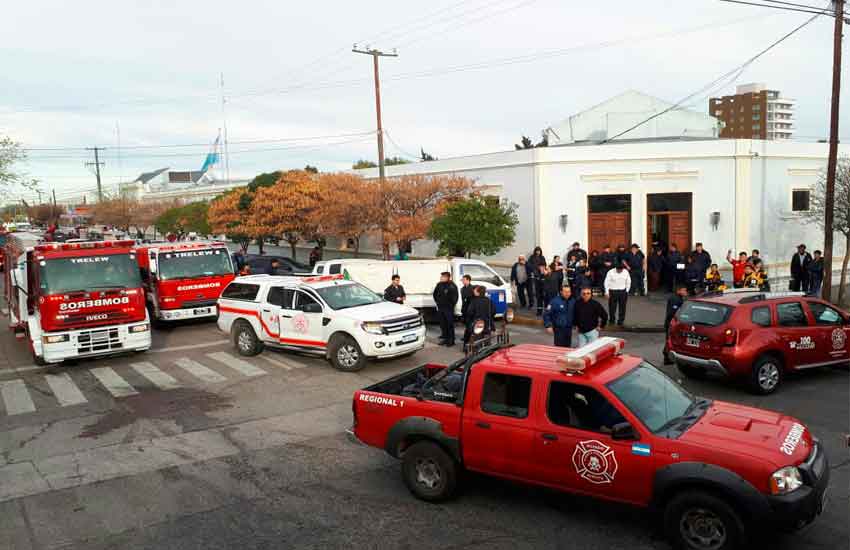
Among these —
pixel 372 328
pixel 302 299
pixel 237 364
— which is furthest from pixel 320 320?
pixel 237 364

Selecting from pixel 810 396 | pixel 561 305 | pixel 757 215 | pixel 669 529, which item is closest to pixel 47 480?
pixel 669 529

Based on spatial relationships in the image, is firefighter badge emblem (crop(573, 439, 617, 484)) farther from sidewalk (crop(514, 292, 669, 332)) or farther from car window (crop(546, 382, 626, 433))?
sidewalk (crop(514, 292, 669, 332))

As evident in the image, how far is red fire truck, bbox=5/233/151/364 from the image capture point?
45.5ft

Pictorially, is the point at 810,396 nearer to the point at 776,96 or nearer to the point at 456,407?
the point at 456,407

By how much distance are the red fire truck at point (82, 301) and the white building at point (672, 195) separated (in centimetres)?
1568

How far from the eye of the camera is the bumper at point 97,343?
45.4ft

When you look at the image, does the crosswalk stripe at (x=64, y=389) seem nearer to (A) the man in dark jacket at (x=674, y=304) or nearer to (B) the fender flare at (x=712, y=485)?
(B) the fender flare at (x=712, y=485)

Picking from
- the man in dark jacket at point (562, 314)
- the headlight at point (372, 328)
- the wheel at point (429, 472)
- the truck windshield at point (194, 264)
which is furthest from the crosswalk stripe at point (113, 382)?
the man in dark jacket at point (562, 314)

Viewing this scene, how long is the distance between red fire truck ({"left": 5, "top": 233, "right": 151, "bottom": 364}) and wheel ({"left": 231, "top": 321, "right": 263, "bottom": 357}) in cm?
189

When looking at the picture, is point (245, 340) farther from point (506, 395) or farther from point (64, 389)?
point (506, 395)

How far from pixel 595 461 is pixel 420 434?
1.82 meters

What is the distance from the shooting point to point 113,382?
42.8 feet

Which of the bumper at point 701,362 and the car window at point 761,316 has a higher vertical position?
the car window at point 761,316

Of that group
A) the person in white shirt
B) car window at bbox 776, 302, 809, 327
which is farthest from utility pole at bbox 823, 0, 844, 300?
car window at bbox 776, 302, 809, 327
